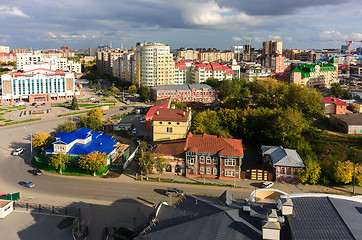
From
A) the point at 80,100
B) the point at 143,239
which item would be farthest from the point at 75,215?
the point at 80,100

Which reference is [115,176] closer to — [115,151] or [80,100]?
[115,151]

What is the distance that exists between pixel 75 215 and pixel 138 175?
8.19m

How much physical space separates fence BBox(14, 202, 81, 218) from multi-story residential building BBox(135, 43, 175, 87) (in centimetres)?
5505

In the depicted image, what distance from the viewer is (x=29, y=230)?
61.9ft

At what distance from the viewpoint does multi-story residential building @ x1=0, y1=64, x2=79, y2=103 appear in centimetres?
6650

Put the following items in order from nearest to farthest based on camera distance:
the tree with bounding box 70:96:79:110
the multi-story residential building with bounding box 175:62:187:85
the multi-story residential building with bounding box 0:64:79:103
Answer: the tree with bounding box 70:96:79:110 < the multi-story residential building with bounding box 0:64:79:103 < the multi-story residential building with bounding box 175:62:187:85

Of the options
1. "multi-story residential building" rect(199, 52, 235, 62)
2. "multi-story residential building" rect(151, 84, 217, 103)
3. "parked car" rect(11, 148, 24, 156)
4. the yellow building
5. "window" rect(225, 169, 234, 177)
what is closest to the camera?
"window" rect(225, 169, 234, 177)

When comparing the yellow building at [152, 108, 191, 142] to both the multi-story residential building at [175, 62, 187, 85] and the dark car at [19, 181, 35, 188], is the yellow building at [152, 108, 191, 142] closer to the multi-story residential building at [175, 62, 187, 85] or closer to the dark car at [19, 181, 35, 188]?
the dark car at [19, 181, 35, 188]

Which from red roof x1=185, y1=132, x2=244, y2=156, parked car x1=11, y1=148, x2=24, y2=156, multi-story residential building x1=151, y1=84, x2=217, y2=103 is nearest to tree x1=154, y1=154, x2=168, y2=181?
red roof x1=185, y1=132, x2=244, y2=156

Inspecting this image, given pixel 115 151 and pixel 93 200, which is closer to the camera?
pixel 93 200

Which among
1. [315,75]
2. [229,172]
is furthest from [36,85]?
[315,75]

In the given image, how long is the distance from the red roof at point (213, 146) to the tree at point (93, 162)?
7561 mm

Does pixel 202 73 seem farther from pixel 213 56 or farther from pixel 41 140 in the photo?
pixel 213 56

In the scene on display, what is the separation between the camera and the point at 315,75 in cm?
8444
